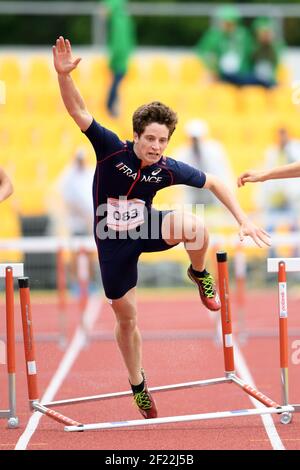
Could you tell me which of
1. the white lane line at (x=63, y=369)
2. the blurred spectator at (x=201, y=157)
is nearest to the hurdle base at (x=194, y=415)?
the white lane line at (x=63, y=369)

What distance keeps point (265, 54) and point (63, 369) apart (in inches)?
381

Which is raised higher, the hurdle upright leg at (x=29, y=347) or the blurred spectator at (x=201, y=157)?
the blurred spectator at (x=201, y=157)

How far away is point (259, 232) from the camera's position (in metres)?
6.50

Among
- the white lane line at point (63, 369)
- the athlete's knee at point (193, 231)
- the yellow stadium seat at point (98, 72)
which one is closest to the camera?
the white lane line at point (63, 369)

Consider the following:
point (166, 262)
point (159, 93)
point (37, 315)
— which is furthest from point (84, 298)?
point (159, 93)

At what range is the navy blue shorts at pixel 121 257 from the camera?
6824 millimetres

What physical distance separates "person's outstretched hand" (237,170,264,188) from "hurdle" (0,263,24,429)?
4.67ft

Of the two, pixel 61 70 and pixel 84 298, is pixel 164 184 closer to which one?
pixel 61 70

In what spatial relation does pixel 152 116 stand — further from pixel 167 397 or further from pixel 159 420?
pixel 167 397

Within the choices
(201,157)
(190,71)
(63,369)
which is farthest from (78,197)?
(63,369)

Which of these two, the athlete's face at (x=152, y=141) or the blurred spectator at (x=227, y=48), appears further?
the blurred spectator at (x=227, y=48)

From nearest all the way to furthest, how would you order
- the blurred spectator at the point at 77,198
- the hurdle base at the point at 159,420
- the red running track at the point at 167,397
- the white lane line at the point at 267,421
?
1. the white lane line at the point at 267,421
2. the red running track at the point at 167,397
3. the hurdle base at the point at 159,420
4. the blurred spectator at the point at 77,198

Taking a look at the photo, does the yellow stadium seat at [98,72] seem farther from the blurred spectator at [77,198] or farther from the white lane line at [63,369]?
the white lane line at [63,369]

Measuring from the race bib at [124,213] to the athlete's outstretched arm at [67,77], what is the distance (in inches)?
22.7
